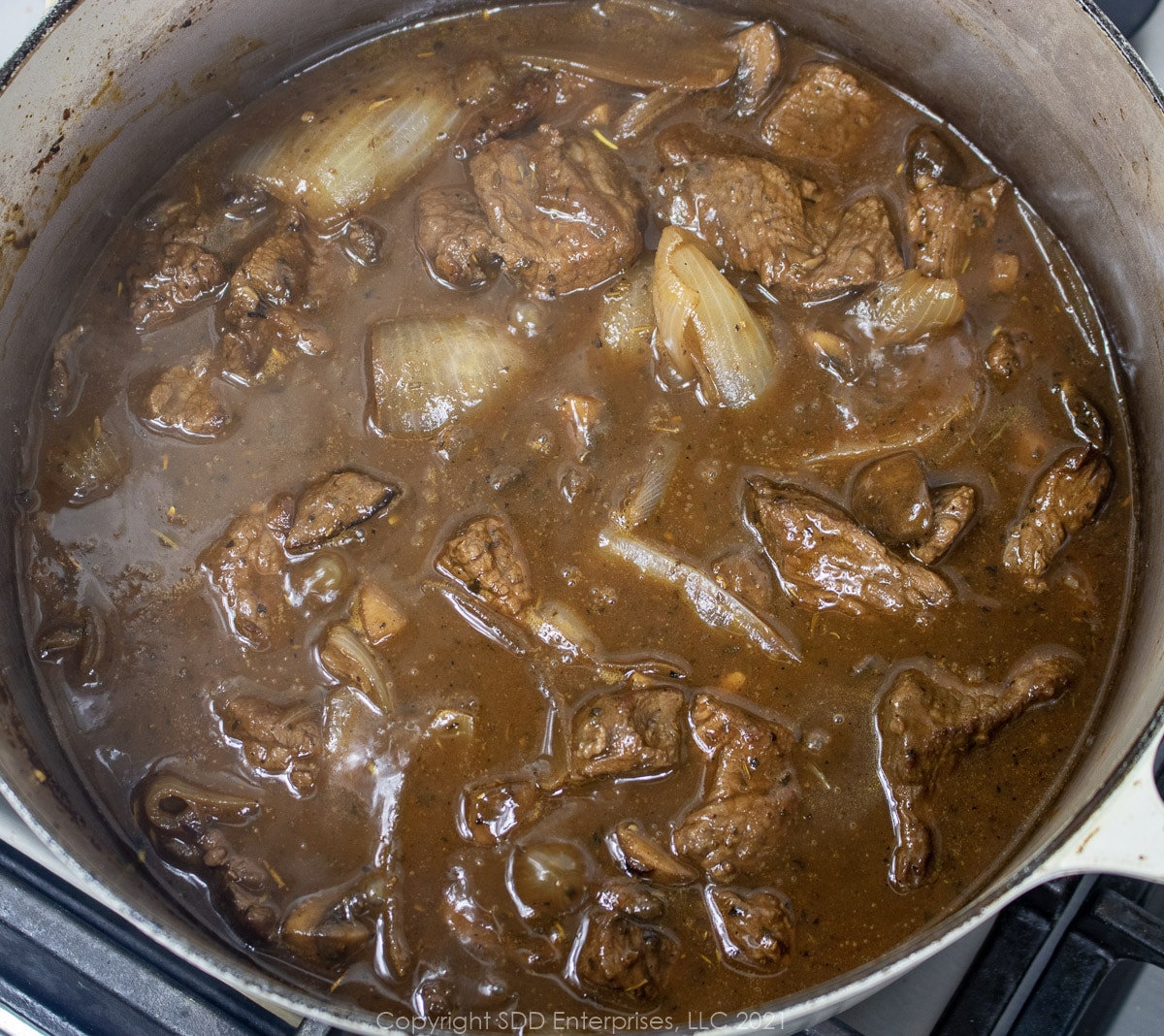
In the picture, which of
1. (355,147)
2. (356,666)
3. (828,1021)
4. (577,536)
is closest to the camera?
(828,1021)

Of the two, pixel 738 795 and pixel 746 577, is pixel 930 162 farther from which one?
pixel 738 795

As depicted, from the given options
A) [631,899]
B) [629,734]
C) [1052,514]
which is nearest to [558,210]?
[629,734]

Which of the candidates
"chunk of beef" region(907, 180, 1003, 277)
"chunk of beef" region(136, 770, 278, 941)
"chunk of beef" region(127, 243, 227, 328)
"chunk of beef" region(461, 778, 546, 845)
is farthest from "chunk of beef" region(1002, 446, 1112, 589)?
"chunk of beef" region(127, 243, 227, 328)

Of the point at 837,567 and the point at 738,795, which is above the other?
the point at 837,567

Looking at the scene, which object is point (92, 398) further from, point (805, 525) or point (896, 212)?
point (896, 212)

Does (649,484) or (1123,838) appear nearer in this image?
(1123,838)

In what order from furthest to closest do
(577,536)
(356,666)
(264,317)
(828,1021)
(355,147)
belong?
1. (355,147)
2. (264,317)
3. (577,536)
4. (356,666)
5. (828,1021)

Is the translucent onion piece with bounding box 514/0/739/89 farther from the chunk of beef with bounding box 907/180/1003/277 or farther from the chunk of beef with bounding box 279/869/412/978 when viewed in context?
the chunk of beef with bounding box 279/869/412/978

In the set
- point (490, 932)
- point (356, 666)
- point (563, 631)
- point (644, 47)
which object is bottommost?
point (490, 932)

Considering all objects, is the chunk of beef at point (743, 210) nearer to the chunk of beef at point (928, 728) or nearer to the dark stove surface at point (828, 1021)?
the chunk of beef at point (928, 728)
